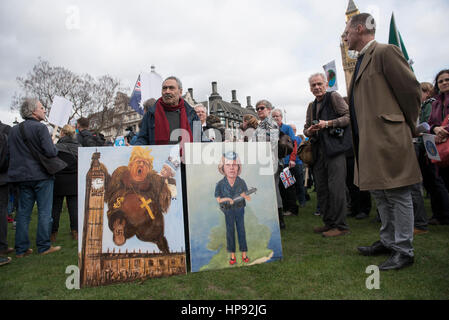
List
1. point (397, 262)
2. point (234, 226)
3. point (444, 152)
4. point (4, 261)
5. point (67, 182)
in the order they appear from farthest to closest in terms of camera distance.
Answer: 1. point (67, 182)
2. point (4, 261)
3. point (444, 152)
4. point (234, 226)
5. point (397, 262)

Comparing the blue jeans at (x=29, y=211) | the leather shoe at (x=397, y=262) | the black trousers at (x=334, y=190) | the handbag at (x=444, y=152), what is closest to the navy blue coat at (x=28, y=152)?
the blue jeans at (x=29, y=211)

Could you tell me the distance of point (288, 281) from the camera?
2475 mm

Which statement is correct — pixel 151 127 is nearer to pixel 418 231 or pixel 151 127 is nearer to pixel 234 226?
pixel 234 226

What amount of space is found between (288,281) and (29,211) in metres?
3.61

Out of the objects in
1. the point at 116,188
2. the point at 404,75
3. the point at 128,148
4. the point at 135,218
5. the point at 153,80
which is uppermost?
the point at 153,80

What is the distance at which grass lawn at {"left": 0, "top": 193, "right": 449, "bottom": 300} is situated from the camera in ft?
7.33

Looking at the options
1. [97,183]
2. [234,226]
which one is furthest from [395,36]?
[97,183]

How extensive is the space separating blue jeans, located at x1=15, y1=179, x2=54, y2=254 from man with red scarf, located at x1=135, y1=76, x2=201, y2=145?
1687 millimetres

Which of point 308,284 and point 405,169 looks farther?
point 405,169

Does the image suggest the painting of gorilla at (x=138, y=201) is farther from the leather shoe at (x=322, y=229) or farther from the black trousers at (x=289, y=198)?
the black trousers at (x=289, y=198)
